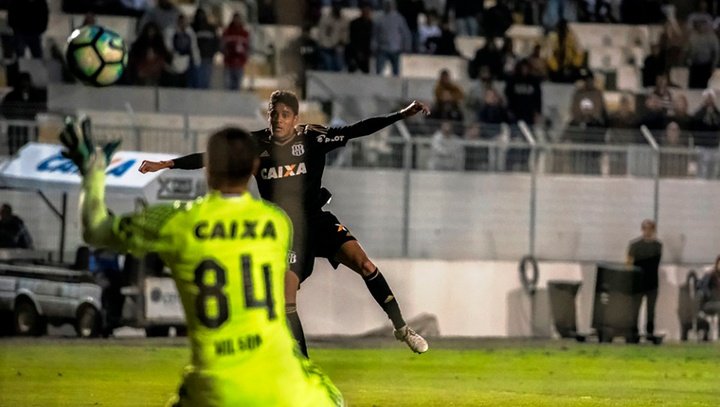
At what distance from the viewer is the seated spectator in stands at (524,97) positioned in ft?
80.7

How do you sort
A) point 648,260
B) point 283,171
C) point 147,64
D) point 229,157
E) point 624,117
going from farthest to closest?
point 624,117 < point 147,64 < point 648,260 < point 283,171 < point 229,157

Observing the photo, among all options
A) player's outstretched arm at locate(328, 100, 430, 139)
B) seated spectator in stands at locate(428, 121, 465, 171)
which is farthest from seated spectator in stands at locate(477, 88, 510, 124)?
player's outstretched arm at locate(328, 100, 430, 139)

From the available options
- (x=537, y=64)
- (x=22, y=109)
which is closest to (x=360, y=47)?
(x=537, y=64)

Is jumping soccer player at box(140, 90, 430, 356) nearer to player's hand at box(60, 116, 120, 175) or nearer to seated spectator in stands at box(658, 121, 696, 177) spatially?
player's hand at box(60, 116, 120, 175)

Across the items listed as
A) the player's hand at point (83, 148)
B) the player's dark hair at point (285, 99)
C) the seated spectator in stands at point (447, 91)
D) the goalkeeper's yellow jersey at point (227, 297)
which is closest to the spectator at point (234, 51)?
the seated spectator in stands at point (447, 91)

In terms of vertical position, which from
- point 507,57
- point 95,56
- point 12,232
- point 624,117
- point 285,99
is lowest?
point 12,232

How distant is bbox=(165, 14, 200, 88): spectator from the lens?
946 inches

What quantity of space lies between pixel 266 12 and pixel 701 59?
7.80 m

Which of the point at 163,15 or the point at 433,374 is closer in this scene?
the point at 433,374

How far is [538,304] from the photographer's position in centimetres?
2238

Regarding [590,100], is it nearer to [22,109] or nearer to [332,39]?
[332,39]

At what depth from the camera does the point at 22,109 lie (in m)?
20.7

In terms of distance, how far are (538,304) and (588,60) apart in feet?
25.0

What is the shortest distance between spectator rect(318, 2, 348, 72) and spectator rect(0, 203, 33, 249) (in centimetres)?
723
